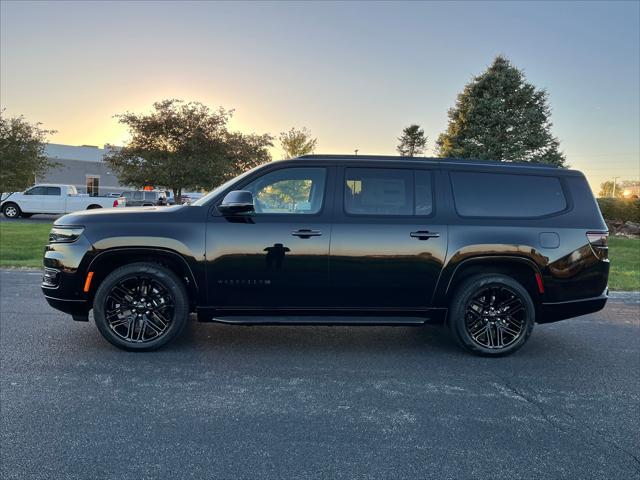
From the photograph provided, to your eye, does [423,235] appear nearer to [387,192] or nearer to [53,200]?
[387,192]

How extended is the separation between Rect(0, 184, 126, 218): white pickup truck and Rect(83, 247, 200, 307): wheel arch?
22979 millimetres

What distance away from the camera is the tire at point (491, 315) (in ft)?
15.5

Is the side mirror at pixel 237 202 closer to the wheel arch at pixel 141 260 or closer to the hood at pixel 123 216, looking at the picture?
the hood at pixel 123 216

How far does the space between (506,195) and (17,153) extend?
1663cm

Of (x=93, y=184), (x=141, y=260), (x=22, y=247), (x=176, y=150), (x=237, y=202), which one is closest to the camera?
(x=237, y=202)

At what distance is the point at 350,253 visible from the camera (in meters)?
4.57

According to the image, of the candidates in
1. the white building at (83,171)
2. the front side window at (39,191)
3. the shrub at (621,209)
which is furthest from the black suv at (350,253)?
the white building at (83,171)

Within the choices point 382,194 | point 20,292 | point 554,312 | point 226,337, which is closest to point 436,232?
point 382,194

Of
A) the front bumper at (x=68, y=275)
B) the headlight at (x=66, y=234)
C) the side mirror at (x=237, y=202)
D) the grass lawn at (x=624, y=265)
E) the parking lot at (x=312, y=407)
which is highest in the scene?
the side mirror at (x=237, y=202)

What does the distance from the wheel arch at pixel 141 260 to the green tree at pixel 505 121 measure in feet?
67.6

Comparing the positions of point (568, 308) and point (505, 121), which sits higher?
point (505, 121)

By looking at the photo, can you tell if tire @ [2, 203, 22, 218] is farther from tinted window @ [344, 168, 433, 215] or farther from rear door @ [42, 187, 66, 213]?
tinted window @ [344, 168, 433, 215]

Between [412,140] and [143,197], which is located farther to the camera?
[412,140]

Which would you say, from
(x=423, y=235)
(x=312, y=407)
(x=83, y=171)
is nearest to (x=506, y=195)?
(x=423, y=235)
